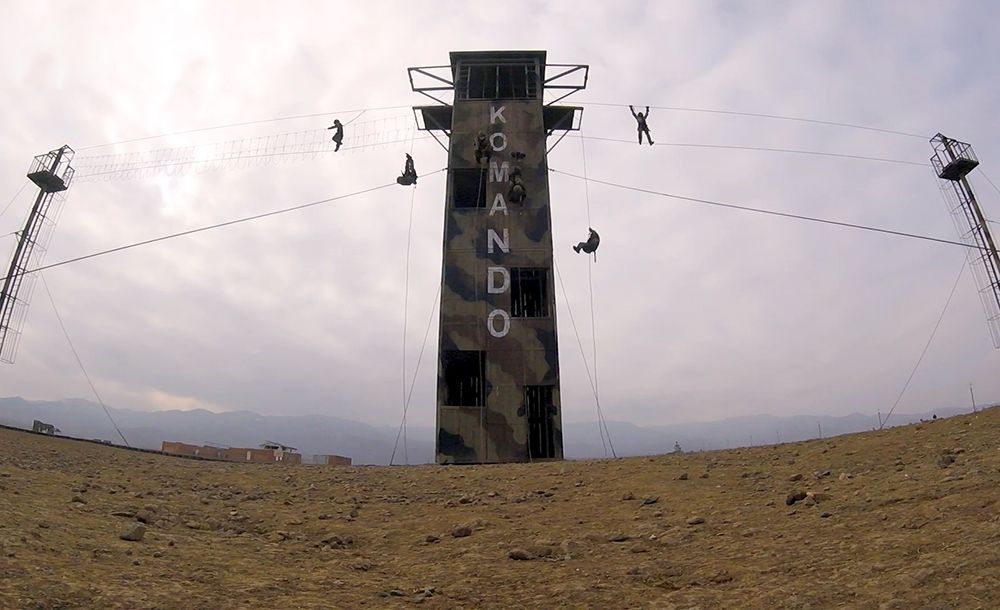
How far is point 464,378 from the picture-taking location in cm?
2831

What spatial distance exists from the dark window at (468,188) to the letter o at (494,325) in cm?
540

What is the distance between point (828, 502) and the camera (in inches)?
370

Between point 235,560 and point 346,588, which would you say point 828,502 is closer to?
point 346,588

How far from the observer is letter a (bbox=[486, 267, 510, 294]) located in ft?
90.3

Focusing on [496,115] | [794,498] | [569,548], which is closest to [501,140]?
[496,115]

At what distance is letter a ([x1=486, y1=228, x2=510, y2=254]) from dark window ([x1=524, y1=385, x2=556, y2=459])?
6405 millimetres

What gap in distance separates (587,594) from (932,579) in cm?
346

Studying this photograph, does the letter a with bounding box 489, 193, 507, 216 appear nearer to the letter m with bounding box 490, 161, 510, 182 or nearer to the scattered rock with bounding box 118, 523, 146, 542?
the letter m with bounding box 490, 161, 510, 182

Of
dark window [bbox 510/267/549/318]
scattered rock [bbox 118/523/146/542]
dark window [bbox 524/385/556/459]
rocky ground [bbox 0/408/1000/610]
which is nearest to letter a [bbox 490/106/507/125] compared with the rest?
dark window [bbox 510/267/549/318]

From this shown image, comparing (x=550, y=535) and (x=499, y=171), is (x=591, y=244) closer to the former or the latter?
(x=499, y=171)

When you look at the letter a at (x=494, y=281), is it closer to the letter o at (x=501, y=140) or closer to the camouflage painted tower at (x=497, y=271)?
the camouflage painted tower at (x=497, y=271)

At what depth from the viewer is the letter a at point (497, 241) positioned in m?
28.1

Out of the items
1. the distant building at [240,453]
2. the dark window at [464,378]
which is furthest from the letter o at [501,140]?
the distant building at [240,453]

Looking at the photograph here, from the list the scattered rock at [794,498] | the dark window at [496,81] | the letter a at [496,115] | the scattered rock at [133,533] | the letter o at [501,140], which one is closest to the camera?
the scattered rock at [133,533]
